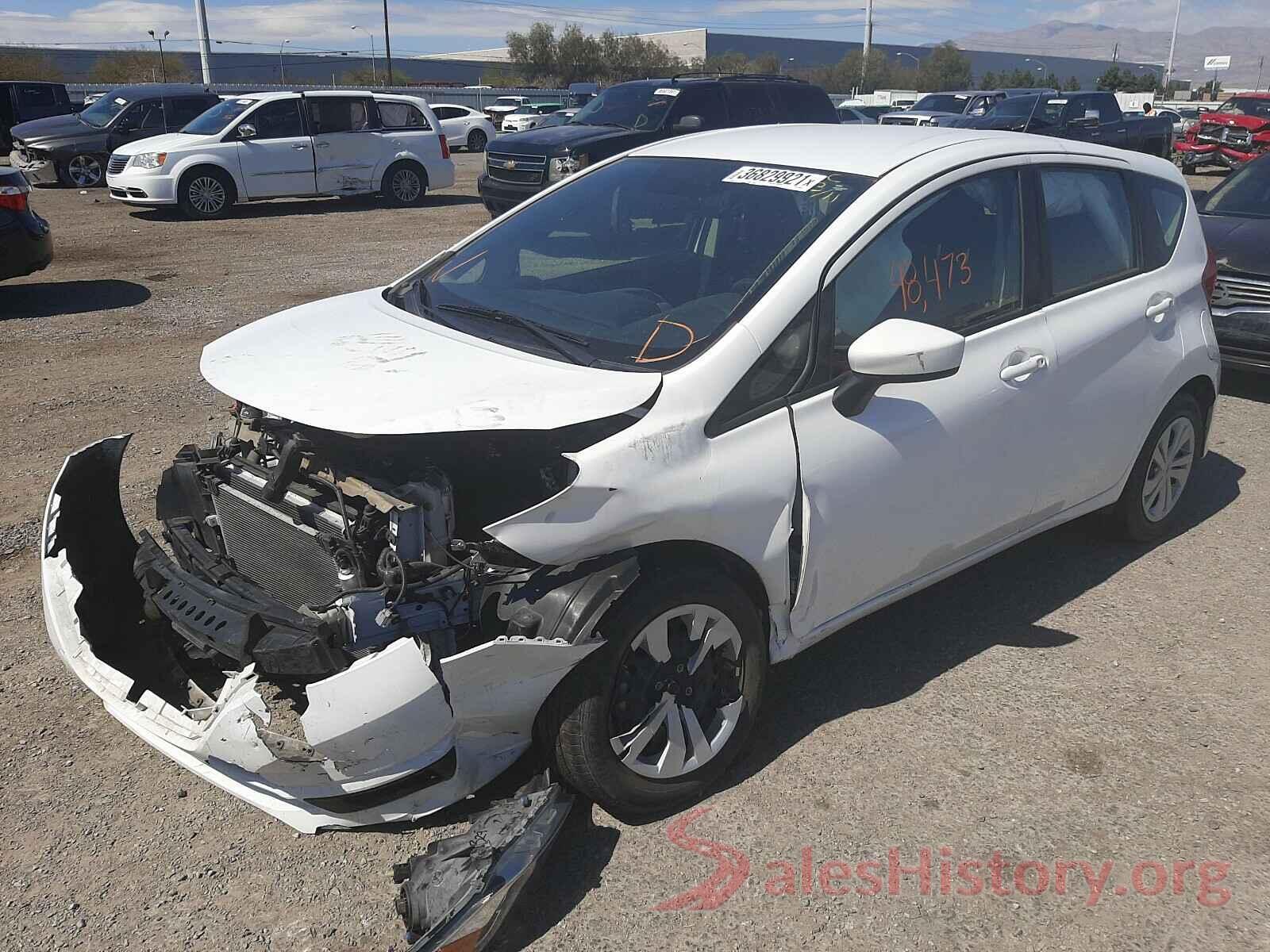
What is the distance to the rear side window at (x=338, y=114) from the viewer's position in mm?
15750

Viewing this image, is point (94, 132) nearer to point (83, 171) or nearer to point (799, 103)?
point (83, 171)

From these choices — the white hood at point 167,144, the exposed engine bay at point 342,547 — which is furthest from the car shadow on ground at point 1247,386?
the white hood at point 167,144

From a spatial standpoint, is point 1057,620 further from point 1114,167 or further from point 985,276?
point 1114,167

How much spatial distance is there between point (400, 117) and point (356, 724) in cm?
1583

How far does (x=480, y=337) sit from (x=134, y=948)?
1.90 metres

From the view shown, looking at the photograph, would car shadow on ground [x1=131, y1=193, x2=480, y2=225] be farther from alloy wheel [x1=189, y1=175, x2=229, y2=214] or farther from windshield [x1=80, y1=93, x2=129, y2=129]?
windshield [x1=80, y1=93, x2=129, y2=129]

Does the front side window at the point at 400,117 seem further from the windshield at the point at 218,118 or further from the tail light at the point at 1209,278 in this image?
the tail light at the point at 1209,278

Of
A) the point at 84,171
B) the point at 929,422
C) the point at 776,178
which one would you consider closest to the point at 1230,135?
the point at 84,171

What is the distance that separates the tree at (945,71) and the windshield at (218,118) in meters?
84.2

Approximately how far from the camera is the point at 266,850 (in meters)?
2.94

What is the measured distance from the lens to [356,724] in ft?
8.00

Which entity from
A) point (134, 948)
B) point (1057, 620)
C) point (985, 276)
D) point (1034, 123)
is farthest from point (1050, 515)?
point (1034, 123)

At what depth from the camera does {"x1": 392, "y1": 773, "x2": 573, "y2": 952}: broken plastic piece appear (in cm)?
246

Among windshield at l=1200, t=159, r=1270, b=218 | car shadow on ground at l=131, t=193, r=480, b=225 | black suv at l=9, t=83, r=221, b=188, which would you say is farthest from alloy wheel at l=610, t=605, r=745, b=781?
black suv at l=9, t=83, r=221, b=188
